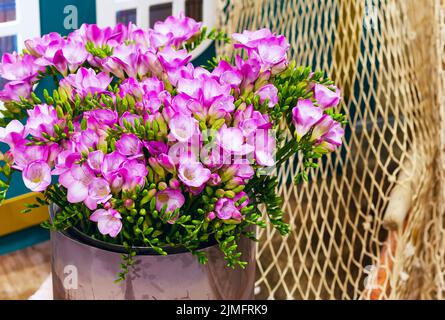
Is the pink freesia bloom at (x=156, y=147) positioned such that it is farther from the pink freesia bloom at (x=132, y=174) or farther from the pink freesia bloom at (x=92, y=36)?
the pink freesia bloom at (x=92, y=36)

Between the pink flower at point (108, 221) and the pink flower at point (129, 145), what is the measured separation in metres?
0.06

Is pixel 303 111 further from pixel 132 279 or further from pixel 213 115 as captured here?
pixel 132 279

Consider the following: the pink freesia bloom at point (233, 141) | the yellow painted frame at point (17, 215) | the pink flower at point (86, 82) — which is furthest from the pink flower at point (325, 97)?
the yellow painted frame at point (17, 215)

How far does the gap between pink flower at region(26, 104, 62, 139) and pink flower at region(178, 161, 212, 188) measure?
0.46ft

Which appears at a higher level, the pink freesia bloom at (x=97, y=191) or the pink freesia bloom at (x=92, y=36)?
the pink freesia bloom at (x=92, y=36)

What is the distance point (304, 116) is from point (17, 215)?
1.73 meters

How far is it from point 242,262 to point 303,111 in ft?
0.52

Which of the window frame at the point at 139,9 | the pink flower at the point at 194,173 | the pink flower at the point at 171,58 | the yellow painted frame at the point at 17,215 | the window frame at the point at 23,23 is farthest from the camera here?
the yellow painted frame at the point at 17,215

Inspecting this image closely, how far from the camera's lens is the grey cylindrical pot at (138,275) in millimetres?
645

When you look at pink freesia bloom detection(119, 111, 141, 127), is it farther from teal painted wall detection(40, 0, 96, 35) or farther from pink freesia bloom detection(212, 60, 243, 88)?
teal painted wall detection(40, 0, 96, 35)

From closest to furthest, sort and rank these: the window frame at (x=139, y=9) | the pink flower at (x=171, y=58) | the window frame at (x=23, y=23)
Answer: the pink flower at (x=171, y=58) < the window frame at (x=23, y=23) < the window frame at (x=139, y=9)

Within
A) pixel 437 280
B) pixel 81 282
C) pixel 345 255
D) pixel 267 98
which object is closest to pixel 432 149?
pixel 437 280

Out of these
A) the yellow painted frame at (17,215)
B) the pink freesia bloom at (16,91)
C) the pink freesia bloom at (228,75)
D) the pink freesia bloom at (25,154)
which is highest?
the pink freesia bloom at (228,75)

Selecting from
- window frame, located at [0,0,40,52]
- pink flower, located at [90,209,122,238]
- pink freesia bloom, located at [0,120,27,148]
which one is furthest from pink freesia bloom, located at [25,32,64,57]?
window frame, located at [0,0,40,52]
